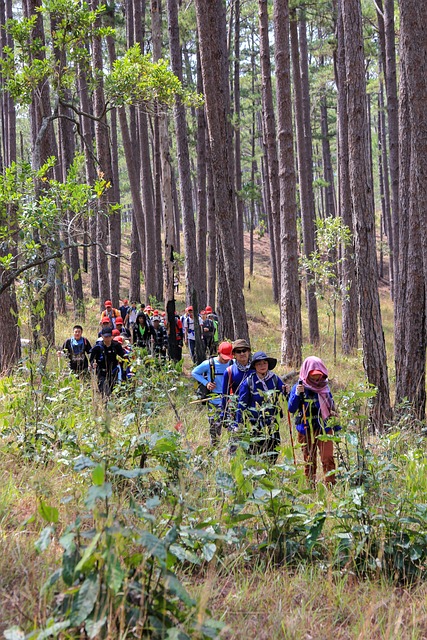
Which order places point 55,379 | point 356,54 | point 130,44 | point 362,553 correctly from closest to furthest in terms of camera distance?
1. point 362,553
2. point 55,379
3. point 356,54
4. point 130,44

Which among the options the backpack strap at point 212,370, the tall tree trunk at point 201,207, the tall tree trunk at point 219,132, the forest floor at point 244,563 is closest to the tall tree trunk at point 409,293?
the tall tree trunk at point 219,132

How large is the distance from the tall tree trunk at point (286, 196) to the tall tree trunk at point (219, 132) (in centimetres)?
337

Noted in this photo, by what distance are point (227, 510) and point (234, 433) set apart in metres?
1.51

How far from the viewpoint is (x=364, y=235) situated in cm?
999

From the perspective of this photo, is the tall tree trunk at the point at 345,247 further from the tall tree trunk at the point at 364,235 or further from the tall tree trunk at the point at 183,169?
the tall tree trunk at the point at 364,235

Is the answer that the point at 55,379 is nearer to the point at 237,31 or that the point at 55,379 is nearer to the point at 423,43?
the point at 423,43

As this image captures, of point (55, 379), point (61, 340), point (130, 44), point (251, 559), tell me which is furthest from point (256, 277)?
point (251, 559)

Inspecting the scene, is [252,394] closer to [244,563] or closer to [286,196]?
[244,563]

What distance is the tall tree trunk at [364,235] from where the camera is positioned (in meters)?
9.78

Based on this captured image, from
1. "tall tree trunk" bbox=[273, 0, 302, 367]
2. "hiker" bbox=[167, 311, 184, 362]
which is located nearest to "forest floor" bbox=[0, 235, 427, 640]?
"hiker" bbox=[167, 311, 184, 362]

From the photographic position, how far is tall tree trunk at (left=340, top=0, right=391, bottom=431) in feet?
32.1

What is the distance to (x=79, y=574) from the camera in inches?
102

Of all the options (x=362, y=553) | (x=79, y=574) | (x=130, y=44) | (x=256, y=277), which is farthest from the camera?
(x=256, y=277)

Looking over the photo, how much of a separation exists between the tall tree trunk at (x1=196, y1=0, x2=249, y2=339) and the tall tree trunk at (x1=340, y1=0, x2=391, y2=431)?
2.23 m
